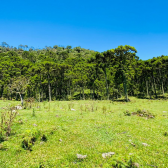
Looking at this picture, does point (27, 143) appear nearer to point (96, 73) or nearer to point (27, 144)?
point (27, 144)

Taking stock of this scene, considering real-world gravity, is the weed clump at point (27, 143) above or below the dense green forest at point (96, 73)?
below

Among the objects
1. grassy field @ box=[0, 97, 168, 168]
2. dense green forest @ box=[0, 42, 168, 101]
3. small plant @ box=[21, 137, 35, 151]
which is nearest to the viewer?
grassy field @ box=[0, 97, 168, 168]

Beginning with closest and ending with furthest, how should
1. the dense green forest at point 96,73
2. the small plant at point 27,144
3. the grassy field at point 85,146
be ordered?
the grassy field at point 85,146, the small plant at point 27,144, the dense green forest at point 96,73

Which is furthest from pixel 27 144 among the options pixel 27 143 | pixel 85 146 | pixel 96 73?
pixel 96 73

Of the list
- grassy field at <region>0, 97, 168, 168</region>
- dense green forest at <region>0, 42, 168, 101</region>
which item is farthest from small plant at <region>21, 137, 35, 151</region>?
dense green forest at <region>0, 42, 168, 101</region>

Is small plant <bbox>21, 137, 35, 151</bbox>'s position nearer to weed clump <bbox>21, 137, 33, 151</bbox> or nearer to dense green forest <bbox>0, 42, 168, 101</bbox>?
weed clump <bbox>21, 137, 33, 151</bbox>

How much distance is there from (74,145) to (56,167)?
89.7 inches

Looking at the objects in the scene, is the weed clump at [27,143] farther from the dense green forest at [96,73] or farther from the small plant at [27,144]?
the dense green forest at [96,73]

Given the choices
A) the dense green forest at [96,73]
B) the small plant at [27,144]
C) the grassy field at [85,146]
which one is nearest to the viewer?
the grassy field at [85,146]

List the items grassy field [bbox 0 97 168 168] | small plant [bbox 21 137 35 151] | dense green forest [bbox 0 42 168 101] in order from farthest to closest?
1. dense green forest [bbox 0 42 168 101]
2. small plant [bbox 21 137 35 151]
3. grassy field [bbox 0 97 168 168]

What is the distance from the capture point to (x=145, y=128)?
11672mm

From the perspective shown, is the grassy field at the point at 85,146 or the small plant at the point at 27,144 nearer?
the grassy field at the point at 85,146

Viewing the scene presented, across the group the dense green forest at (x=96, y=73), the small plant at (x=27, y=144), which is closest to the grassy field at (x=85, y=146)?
the small plant at (x=27, y=144)

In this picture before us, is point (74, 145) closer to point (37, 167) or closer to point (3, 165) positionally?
point (37, 167)
